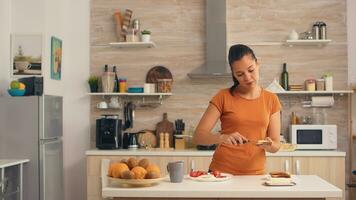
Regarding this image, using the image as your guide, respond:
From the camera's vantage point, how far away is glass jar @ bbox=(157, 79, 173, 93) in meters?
5.33

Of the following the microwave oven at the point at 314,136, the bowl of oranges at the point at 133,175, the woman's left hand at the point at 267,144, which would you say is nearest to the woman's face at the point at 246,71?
the woman's left hand at the point at 267,144

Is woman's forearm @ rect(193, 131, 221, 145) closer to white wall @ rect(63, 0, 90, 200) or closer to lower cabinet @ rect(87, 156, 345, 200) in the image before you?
lower cabinet @ rect(87, 156, 345, 200)

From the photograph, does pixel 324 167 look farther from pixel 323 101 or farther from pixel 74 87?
pixel 74 87

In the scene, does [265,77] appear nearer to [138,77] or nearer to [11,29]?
[138,77]

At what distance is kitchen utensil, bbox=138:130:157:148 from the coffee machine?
272mm

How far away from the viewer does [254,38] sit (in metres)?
5.44

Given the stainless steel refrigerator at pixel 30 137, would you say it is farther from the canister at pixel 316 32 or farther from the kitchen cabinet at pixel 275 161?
the canister at pixel 316 32

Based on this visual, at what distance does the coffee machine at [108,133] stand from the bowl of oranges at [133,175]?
269cm

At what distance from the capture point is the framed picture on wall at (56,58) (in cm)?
504

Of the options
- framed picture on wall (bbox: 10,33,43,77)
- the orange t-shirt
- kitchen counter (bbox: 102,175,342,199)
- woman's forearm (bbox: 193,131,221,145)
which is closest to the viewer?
kitchen counter (bbox: 102,175,342,199)

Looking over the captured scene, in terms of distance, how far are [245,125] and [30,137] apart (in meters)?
2.38

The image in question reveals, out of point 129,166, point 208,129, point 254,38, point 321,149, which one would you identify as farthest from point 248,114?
point 254,38

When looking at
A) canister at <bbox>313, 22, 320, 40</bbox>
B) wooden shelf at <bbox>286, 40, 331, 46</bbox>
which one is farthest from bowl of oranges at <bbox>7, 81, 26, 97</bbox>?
canister at <bbox>313, 22, 320, 40</bbox>

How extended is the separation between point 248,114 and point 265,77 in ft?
9.13
